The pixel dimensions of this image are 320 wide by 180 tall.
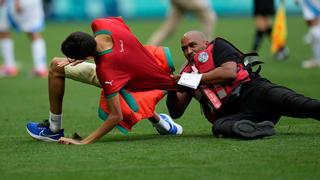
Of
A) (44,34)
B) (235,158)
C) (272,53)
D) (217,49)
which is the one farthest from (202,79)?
(44,34)

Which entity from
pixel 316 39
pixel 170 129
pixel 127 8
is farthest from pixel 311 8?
pixel 127 8

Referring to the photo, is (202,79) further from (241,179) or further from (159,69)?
(241,179)

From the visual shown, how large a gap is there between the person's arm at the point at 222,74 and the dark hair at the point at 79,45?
102 cm

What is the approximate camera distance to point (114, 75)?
292 inches

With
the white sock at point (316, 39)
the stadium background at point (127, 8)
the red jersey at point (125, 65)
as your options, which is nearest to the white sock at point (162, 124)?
the red jersey at point (125, 65)

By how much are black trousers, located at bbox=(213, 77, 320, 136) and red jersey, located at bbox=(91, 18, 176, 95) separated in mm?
583

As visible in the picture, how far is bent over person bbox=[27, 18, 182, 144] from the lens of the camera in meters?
7.34

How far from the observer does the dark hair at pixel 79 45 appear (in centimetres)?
717

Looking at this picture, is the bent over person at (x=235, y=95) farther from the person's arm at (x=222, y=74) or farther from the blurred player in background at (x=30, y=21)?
the blurred player in background at (x=30, y=21)

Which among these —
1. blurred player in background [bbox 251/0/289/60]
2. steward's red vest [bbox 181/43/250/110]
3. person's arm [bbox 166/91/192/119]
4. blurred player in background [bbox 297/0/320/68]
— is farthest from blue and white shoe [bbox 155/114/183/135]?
blurred player in background [bbox 251/0/289/60]

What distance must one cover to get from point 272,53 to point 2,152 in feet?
38.3

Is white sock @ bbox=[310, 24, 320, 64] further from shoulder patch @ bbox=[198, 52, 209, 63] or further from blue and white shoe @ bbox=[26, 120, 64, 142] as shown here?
blue and white shoe @ bbox=[26, 120, 64, 142]

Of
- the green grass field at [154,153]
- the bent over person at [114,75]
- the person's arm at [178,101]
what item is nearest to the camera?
the green grass field at [154,153]

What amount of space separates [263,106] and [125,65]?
1275mm
